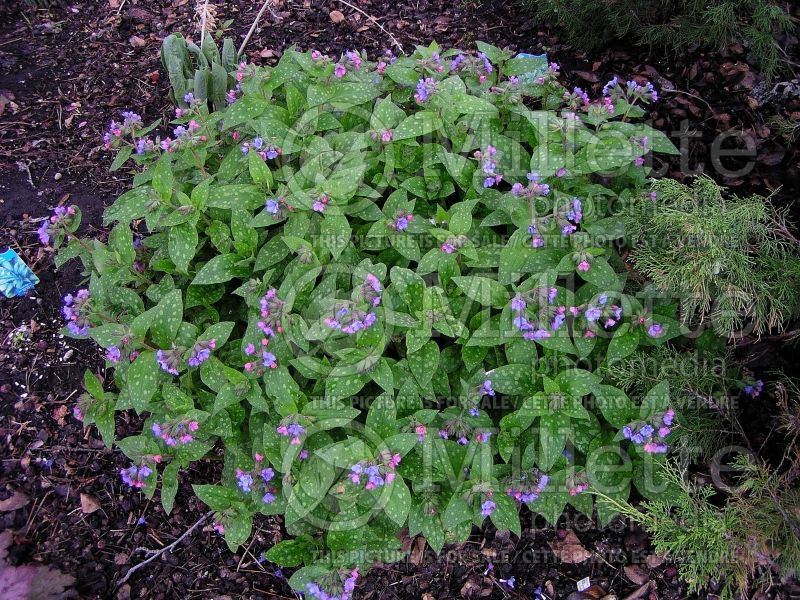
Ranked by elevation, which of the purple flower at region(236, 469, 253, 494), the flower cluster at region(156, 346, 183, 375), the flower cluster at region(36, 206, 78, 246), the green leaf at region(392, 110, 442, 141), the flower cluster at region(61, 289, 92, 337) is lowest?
the purple flower at region(236, 469, 253, 494)

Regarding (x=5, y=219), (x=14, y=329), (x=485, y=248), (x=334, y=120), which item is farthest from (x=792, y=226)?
(x=5, y=219)

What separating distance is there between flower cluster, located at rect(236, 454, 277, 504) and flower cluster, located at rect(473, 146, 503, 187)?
154cm

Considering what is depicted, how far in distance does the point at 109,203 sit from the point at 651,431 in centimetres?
350

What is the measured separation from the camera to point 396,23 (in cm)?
474

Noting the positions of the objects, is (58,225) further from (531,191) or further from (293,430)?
(531,191)

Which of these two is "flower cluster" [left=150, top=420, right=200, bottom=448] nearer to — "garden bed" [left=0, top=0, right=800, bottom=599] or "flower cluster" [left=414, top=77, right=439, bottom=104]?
"garden bed" [left=0, top=0, right=800, bottom=599]

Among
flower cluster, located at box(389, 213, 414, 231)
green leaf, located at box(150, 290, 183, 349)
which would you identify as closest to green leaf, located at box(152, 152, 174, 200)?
green leaf, located at box(150, 290, 183, 349)

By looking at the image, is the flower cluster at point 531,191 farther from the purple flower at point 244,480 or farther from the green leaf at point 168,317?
the purple flower at point 244,480

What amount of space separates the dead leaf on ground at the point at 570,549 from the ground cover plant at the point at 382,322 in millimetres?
405

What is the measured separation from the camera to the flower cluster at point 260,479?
2525 mm

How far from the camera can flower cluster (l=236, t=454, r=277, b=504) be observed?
99.4 inches

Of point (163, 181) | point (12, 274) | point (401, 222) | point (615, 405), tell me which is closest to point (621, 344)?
point (615, 405)

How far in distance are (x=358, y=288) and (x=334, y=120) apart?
3.18 ft

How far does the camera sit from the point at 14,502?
10.2 feet
